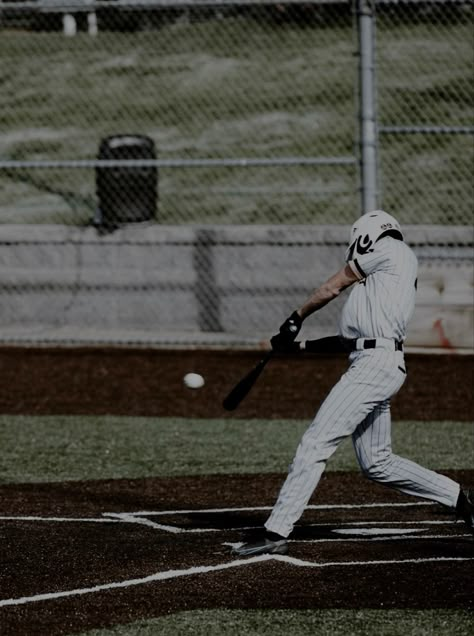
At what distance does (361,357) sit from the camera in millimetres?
7152

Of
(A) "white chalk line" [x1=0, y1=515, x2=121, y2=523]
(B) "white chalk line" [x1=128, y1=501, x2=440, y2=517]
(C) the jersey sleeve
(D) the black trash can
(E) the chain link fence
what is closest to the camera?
(C) the jersey sleeve

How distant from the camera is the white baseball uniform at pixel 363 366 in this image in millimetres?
7055

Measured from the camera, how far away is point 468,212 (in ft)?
64.2

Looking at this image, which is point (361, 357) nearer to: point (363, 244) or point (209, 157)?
point (363, 244)

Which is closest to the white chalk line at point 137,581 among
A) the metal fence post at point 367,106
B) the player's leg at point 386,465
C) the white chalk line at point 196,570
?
the white chalk line at point 196,570

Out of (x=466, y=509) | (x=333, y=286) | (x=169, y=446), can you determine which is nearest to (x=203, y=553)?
(x=466, y=509)

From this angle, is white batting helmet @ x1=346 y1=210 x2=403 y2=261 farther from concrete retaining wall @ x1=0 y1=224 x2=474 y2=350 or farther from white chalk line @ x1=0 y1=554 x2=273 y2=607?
concrete retaining wall @ x1=0 y1=224 x2=474 y2=350

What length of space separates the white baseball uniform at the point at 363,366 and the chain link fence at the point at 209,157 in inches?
272

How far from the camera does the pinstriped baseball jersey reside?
23.2 feet

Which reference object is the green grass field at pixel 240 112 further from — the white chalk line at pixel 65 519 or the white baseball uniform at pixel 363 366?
the white baseball uniform at pixel 363 366

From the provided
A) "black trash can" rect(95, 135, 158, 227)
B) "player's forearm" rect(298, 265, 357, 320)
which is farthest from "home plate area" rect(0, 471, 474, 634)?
"black trash can" rect(95, 135, 158, 227)

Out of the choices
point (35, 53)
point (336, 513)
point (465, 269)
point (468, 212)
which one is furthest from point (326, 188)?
point (336, 513)

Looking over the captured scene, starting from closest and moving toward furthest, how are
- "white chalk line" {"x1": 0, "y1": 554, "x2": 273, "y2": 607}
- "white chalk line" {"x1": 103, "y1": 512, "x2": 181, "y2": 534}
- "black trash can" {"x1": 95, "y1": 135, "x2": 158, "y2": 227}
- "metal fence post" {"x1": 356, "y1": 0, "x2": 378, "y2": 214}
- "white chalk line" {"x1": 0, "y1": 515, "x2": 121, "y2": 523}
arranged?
"white chalk line" {"x1": 0, "y1": 554, "x2": 273, "y2": 607} → "white chalk line" {"x1": 103, "y1": 512, "x2": 181, "y2": 534} → "white chalk line" {"x1": 0, "y1": 515, "x2": 121, "y2": 523} → "metal fence post" {"x1": 356, "y1": 0, "x2": 378, "y2": 214} → "black trash can" {"x1": 95, "y1": 135, "x2": 158, "y2": 227}

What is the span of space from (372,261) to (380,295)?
0.19 m
